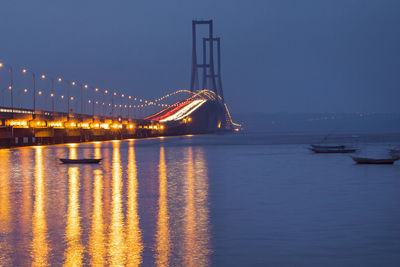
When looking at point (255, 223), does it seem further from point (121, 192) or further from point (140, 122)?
point (140, 122)

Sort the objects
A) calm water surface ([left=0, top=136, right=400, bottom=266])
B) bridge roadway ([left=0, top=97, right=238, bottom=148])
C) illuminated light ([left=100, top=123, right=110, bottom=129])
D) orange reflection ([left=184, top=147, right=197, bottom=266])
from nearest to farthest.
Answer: orange reflection ([left=184, top=147, right=197, bottom=266]) → calm water surface ([left=0, top=136, right=400, bottom=266]) → bridge roadway ([left=0, top=97, right=238, bottom=148]) → illuminated light ([left=100, top=123, right=110, bottom=129])

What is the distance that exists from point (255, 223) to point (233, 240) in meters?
3.12

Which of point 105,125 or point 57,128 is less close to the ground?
point 105,125

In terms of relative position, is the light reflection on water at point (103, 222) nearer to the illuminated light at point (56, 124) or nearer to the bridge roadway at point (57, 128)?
the bridge roadway at point (57, 128)

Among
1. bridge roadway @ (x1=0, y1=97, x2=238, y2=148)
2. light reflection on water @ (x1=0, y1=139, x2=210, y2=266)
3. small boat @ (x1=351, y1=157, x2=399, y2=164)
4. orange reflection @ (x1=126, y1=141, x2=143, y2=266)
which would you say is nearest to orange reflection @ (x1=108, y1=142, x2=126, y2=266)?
light reflection on water @ (x1=0, y1=139, x2=210, y2=266)

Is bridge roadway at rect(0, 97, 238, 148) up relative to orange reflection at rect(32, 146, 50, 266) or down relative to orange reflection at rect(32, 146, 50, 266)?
up

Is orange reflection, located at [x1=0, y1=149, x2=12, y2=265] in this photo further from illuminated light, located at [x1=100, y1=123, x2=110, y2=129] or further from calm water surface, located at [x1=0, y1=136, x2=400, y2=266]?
illuminated light, located at [x1=100, y1=123, x2=110, y2=129]

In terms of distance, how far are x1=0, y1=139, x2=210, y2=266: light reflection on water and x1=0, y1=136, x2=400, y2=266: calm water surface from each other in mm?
26

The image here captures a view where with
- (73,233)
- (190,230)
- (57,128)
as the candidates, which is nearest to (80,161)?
(73,233)

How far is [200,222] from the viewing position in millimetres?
18578

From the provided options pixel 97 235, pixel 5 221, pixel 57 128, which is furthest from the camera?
pixel 57 128

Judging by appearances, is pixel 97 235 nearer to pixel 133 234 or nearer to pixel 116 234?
pixel 116 234

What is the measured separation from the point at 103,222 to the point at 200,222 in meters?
2.94

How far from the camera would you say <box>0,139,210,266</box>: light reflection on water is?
13.5 metres
